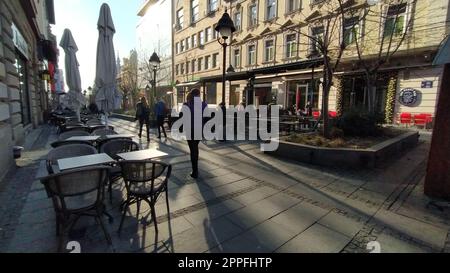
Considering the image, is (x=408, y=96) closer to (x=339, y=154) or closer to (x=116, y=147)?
(x=339, y=154)

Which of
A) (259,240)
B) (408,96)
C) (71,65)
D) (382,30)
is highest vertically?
(382,30)

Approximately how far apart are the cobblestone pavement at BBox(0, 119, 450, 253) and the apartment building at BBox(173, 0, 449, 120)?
4881 mm

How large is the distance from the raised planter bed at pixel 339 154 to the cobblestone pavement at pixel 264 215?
28 cm

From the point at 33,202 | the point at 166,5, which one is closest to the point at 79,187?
the point at 33,202

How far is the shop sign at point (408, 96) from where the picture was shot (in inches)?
530

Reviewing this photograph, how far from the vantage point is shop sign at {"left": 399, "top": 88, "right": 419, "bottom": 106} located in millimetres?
13469

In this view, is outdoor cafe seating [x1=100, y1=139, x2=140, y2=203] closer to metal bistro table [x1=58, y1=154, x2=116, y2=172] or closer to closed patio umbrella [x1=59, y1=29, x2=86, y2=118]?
metal bistro table [x1=58, y1=154, x2=116, y2=172]

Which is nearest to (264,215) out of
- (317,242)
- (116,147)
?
(317,242)

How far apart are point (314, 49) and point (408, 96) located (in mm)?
6565

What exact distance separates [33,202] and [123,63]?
43568 millimetres

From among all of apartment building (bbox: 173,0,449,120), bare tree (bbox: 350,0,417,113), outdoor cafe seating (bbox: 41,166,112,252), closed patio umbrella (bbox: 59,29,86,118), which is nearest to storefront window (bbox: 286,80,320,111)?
apartment building (bbox: 173,0,449,120)

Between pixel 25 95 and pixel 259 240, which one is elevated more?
pixel 25 95

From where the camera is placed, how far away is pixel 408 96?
13.7m
